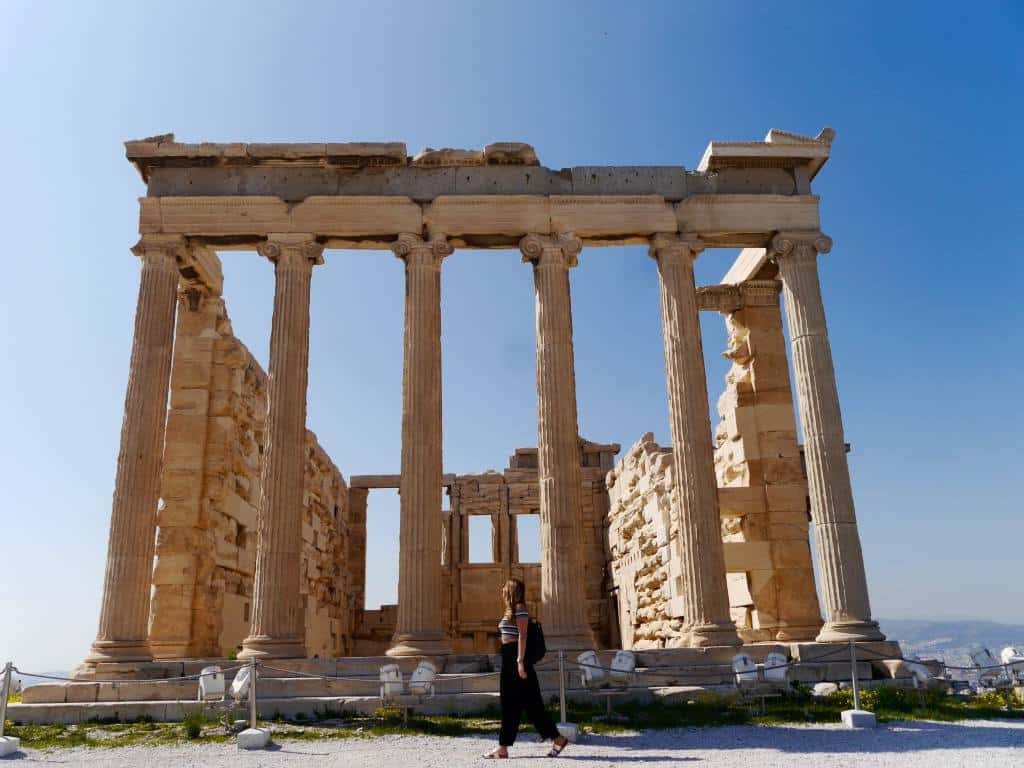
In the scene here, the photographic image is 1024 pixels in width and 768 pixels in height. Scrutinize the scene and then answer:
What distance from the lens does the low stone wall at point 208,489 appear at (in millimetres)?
17859

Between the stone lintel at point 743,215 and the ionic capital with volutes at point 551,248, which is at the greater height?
the stone lintel at point 743,215

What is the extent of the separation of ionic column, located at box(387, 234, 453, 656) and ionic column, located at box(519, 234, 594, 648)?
1.91 meters

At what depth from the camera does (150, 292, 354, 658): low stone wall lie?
1786 cm

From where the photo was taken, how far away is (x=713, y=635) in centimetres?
A: 1563

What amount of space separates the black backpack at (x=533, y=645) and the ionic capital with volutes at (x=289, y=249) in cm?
1057

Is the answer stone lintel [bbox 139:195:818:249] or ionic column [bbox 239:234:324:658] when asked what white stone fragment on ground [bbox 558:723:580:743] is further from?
stone lintel [bbox 139:195:818:249]

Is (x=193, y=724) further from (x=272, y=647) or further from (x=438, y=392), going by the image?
(x=438, y=392)

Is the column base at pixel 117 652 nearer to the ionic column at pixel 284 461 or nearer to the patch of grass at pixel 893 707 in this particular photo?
the ionic column at pixel 284 461

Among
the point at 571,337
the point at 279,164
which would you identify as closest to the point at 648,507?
the point at 571,337

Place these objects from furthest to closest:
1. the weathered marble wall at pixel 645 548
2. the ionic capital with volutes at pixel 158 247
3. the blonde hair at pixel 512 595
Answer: the weathered marble wall at pixel 645 548
the ionic capital with volutes at pixel 158 247
the blonde hair at pixel 512 595

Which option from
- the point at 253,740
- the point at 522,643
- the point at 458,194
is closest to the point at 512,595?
the point at 522,643

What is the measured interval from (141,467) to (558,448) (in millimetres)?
7647

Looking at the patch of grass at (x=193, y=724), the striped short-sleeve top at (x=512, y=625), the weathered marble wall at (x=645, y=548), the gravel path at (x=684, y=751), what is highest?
the weathered marble wall at (x=645, y=548)

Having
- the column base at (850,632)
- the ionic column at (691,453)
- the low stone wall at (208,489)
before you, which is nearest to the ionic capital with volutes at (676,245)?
the ionic column at (691,453)
